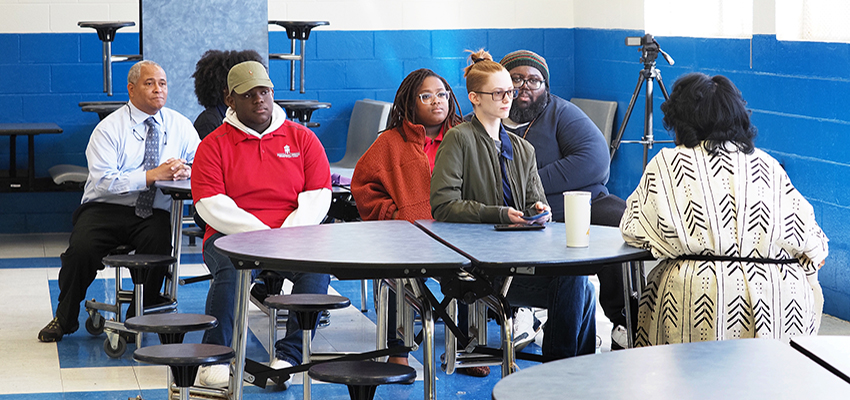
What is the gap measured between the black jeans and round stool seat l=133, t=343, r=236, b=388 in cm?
154

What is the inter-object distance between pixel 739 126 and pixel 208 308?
73.1 inches

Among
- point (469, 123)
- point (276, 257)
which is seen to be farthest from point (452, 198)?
point (276, 257)

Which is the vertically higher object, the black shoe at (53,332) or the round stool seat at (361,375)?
the round stool seat at (361,375)

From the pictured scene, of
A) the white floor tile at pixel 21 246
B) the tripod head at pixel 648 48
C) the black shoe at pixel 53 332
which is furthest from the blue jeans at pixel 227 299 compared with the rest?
the white floor tile at pixel 21 246

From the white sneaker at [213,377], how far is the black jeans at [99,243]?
2.57ft

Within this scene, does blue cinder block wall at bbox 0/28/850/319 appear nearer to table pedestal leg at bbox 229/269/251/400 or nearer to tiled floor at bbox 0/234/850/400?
tiled floor at bbox 0/234/850/400

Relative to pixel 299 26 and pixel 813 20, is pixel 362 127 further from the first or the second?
pixel 813 20

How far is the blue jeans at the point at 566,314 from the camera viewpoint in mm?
3014

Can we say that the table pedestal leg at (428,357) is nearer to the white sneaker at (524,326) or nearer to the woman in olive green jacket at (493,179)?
the woman in olive green jacket at (493,179)

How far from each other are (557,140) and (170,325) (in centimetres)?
171

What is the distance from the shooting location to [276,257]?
7.82ft

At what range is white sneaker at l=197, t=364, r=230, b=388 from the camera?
129 inches

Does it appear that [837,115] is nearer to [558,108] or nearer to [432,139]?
[558,108]

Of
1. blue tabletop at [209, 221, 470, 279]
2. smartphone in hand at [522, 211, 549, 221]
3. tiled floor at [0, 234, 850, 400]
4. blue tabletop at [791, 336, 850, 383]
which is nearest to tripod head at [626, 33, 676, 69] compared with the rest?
tiled floor at [0, 234, 850, 400]
